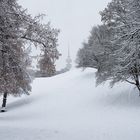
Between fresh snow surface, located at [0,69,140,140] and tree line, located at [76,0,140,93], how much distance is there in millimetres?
2830

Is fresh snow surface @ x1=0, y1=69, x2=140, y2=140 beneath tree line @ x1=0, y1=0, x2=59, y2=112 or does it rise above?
beneath

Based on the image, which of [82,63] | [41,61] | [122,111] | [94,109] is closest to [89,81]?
[82,63]

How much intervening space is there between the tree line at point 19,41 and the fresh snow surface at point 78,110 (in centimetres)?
277

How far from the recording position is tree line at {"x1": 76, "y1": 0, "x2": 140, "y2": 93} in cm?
1288

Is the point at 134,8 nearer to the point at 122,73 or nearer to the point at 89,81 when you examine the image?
the point at 122,73

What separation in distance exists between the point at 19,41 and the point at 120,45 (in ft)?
29.2

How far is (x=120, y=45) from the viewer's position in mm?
21156

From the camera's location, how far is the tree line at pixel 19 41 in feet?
42.0

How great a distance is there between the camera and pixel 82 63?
167 ft

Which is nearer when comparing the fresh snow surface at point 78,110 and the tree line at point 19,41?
the tree line at point 19,41

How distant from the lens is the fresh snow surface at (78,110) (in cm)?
1974

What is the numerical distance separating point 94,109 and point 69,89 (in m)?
15.5

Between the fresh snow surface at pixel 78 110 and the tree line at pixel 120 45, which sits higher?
the tree line at pixel 120 45

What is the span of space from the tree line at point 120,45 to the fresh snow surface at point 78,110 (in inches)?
111
